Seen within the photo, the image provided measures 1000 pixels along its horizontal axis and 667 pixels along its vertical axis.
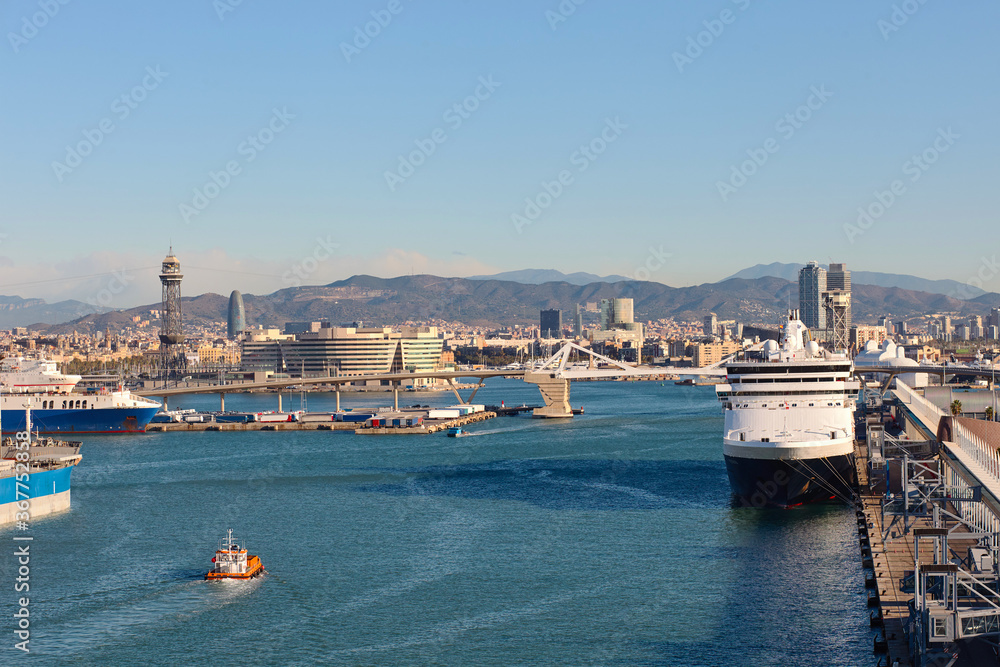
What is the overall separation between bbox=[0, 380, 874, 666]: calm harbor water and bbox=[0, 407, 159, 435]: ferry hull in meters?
20.3

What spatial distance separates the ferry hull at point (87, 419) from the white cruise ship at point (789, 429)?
3922 cm

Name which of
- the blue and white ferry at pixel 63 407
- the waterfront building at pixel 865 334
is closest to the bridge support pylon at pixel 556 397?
the blue and white ferry at pixel 63 407

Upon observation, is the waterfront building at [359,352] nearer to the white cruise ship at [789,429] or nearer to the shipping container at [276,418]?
the shipping container at [276,418]

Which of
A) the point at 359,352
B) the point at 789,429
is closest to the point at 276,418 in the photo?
the point at 789,429

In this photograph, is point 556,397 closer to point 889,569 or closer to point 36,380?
point 36,380

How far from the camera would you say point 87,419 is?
58250 mm

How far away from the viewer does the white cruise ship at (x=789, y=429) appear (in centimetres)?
2716

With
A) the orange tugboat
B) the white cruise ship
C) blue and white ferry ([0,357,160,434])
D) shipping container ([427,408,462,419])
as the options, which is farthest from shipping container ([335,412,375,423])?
the orange tugboat

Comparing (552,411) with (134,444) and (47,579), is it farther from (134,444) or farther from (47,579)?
(47,579)

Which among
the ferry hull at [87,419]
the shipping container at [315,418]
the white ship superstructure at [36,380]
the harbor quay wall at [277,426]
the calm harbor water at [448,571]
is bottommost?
the calm harbor water at [448,571]

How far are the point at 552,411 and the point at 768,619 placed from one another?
4950 centimetres

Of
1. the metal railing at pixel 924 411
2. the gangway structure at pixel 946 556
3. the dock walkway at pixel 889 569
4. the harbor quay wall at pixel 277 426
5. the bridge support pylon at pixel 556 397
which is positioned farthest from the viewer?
the bridge support pylon at pixel 556 397

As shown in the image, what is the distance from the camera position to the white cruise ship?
89.1 ft

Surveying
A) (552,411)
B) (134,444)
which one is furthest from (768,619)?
(552,411)
